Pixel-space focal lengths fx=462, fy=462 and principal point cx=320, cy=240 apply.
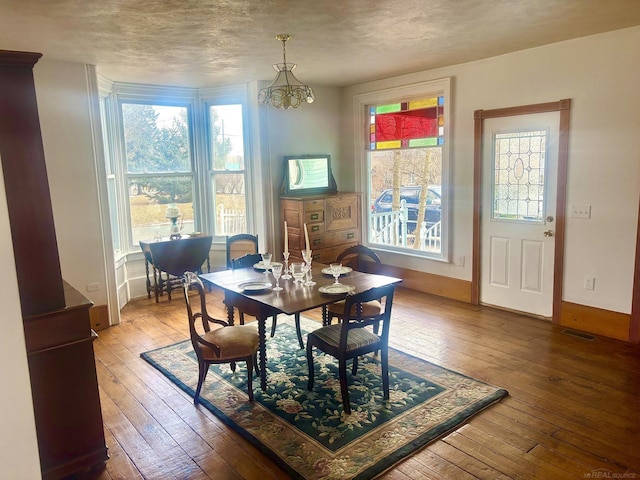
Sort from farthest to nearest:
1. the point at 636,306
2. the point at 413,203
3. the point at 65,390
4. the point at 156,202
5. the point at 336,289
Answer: the point at 156,202
the point at 413,203
the point at 636,306
the point at 336,289
the point at 65,390

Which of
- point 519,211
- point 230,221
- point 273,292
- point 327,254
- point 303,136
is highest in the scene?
point 303,136

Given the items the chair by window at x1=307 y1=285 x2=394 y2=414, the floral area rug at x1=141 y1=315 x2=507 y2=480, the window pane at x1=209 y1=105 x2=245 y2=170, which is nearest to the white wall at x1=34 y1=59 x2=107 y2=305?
the floral area rug at x1=141 y1=315 x2=507 y2=480

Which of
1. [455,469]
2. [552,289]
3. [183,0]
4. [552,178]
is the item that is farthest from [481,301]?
[183,0]

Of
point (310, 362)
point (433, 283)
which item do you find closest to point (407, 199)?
point (433, 283)

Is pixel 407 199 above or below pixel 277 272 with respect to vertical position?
above

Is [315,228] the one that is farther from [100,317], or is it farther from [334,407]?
[334,407]

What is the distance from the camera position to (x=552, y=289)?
415cm

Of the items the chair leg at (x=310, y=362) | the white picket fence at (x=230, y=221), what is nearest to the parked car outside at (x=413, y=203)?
the white picket fence at (x=230, y=221)

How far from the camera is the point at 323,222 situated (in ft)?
17.2

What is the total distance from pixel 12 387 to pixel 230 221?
505 centimetres

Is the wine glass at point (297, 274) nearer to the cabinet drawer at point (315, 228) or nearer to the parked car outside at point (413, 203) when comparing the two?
the cabinet drawer at point (315, 228)

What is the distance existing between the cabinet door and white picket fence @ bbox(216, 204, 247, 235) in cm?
110

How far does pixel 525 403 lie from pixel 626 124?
231 centimetres

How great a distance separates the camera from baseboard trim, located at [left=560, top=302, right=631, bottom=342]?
3723 mm
